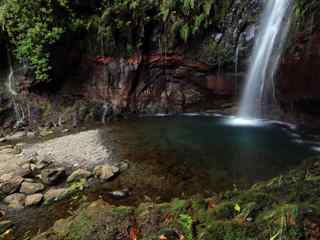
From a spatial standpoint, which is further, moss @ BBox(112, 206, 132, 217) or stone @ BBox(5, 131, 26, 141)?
stone @ BBox(5, 131, 26, 141)

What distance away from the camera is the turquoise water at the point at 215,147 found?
242 inches

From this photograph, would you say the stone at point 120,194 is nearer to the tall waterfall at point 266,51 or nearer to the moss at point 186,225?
the moss at point 186,225

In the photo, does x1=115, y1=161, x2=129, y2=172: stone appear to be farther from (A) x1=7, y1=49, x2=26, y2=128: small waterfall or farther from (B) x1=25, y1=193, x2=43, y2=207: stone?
(A) x1=7, y1=49, x2=26, y2=128: small waterfall

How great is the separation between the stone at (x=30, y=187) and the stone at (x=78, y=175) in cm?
58

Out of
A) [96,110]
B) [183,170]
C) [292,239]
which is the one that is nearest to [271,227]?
[292,239]

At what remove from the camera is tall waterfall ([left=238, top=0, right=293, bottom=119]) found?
8492 mm

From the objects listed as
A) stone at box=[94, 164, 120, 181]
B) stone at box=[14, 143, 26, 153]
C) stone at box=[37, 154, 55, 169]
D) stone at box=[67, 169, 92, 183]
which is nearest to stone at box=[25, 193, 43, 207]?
stone at box=[67, 169, 92, 183]

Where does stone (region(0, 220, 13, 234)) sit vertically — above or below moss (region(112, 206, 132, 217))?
below

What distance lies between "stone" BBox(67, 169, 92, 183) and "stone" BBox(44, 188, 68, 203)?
16.6 inches

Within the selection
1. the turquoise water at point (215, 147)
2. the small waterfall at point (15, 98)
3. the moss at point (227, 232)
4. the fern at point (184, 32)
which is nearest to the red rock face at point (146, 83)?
the fern at point (184, 32)

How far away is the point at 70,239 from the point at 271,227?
6.72ft

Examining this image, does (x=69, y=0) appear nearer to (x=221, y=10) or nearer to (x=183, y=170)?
(x=221, y=10)

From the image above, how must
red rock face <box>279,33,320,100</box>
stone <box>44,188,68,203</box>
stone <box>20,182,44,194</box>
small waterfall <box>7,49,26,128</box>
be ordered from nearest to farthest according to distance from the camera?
stone <box>44,188,68,203</box>, stone <box>20,182,44,194</box>, red rock face <box>279,33,320,100</box>, small waterfall <box>7,49,26,128</box>

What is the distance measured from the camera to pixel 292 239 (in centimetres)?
239
